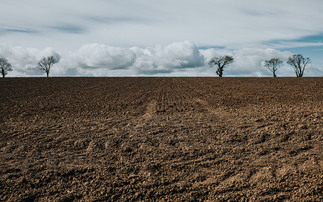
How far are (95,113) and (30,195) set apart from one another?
7960 millimetres

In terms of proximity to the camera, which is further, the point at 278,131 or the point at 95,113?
the point at 95,113

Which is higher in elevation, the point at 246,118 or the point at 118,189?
the point at 246,118

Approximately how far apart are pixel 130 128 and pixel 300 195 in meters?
6.20

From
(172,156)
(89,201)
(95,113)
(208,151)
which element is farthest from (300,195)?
(95,113)

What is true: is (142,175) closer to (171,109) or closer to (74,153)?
(74,153)

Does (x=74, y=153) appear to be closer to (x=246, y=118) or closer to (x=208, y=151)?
(x=208, y=151)

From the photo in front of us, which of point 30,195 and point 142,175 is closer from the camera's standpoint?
point 30,195

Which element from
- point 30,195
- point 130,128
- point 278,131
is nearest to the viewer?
point 30,195

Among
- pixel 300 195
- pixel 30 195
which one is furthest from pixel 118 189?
pixel 300 195

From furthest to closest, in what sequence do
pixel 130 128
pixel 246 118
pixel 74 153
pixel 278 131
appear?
pixel 246 118
pixel 130 128
pixel 278 131
pixel 74 153

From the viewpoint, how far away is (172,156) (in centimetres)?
659

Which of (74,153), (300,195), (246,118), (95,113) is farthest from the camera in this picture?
(95,113)

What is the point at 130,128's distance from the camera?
9297mm

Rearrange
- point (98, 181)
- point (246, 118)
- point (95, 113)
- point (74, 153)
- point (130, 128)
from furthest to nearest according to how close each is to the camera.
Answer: point (95, 113)
point (246, 118)
point (130, 128)
point (74, 153)
point (98, 181)
